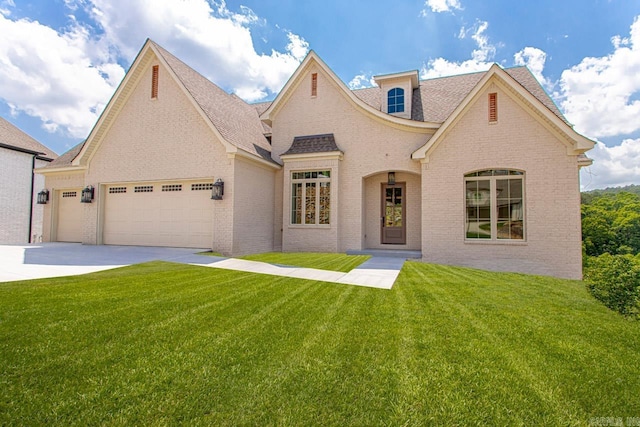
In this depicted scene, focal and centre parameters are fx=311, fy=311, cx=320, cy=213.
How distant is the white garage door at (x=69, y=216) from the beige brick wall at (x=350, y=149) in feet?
31.3

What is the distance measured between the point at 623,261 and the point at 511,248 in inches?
144

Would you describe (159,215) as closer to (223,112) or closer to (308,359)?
(223,112)

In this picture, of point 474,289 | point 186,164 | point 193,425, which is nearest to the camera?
point 193,425

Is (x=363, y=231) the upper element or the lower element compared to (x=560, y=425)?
upper

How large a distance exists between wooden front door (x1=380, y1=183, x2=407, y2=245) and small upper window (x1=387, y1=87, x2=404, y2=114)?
3347 millimetres

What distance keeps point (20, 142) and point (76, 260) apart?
14.5m

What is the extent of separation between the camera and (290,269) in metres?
7.98

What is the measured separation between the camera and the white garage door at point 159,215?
38.7 feet

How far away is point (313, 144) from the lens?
42.1 feet

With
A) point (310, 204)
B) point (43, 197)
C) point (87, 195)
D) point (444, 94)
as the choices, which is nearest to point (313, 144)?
point (310, 204)

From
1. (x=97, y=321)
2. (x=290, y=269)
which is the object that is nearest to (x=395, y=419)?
(x=97, y=321)

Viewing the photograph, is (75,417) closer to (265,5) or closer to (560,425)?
(560,425)

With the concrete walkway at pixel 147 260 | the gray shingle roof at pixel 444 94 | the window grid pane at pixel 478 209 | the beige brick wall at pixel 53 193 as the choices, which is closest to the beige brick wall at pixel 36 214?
the beige brick wall at pixel 53 193

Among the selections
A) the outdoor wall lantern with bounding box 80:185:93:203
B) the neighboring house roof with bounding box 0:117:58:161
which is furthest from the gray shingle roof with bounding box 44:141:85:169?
the neighboring house roof with bounding box 0:117:58:161
